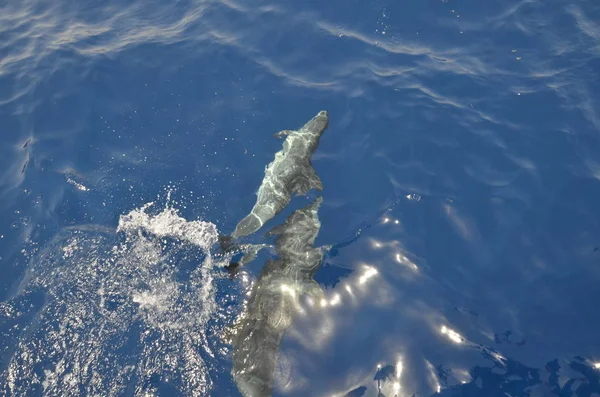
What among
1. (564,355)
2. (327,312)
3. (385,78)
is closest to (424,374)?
(327,312)

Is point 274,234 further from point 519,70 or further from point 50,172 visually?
point 519,70

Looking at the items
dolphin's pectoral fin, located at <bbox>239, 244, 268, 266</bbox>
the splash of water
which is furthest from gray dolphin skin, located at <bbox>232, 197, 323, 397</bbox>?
the splash of water

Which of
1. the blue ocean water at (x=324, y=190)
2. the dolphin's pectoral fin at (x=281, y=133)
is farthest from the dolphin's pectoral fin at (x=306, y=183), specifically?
the dolphin's pectoral fin at (x=281, y=133)

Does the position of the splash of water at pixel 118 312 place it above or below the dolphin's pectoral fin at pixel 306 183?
below

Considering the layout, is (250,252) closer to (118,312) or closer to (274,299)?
(274,299)

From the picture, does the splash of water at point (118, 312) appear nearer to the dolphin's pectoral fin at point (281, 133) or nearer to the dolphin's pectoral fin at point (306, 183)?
the dolphin's pectoral fin at point (306, 183)

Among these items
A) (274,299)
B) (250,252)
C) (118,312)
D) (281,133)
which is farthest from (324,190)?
(118,312)
